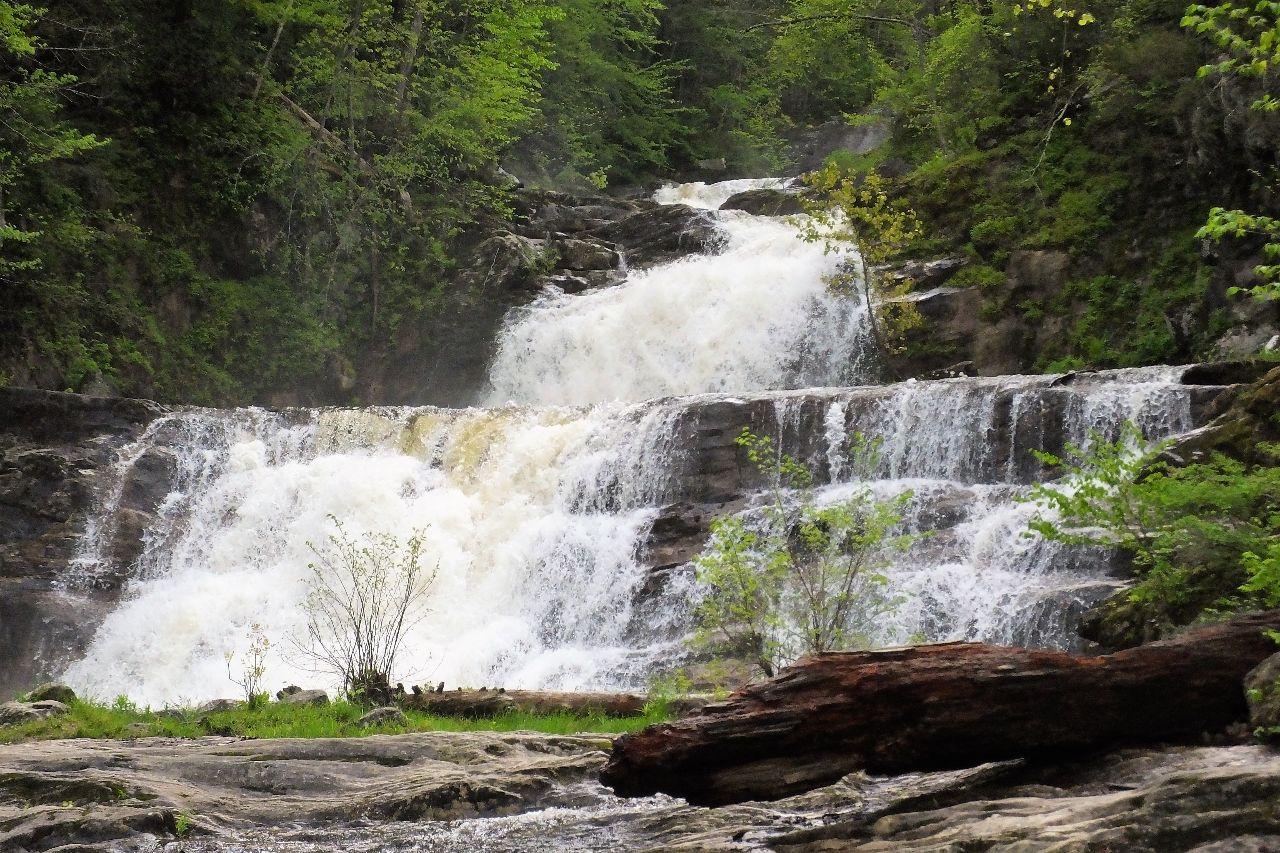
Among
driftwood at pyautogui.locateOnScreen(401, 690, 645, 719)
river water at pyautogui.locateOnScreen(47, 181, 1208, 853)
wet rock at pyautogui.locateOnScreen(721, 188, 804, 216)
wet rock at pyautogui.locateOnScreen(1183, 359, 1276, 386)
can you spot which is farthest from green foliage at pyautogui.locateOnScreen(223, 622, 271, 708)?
wet rock at pyautogui.locateOnScreen(721, 188, 804, 216)

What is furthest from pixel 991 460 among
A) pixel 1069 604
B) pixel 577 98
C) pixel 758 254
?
pixel 577 98

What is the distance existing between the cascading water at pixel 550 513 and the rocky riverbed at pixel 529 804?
5.43 metres

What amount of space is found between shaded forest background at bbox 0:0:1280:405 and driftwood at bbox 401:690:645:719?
11900 millimetres

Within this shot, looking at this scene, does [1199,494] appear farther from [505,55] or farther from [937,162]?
[505,55]

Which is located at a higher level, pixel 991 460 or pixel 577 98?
pixel 577 98

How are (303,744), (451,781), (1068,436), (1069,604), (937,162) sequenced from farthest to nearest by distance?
(937,162) < (1068,436) < (1069,604) < (303,744) < (451,781)

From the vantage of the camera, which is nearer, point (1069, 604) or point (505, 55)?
point (1069, 604)

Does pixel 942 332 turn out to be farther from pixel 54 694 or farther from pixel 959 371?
pixel 54 694

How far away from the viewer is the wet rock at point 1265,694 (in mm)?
4871

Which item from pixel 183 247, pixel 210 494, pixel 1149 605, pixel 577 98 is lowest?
pixel 1149 605

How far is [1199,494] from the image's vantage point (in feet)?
24.8

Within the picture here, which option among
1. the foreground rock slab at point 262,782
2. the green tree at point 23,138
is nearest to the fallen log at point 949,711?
the foreground rock slab at point 262,782

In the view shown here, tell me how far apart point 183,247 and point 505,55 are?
9.96m

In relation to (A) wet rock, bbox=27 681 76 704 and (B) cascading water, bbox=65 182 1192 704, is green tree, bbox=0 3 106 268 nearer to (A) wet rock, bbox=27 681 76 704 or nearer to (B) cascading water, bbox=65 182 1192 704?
(B) cascading water, bbox=65 182 1192 704
